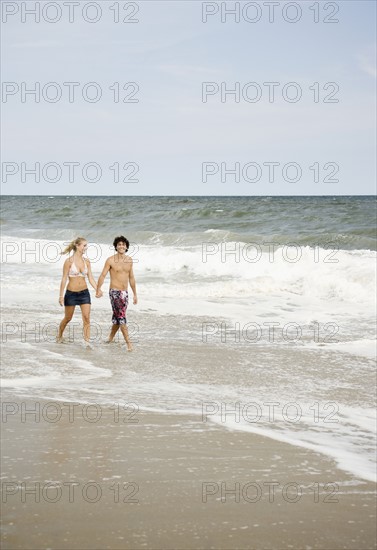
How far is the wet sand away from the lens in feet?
13.6

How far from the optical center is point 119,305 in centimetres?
1084

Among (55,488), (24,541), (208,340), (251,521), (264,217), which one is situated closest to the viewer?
(24,541)

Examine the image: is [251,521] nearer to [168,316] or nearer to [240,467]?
[240,467]

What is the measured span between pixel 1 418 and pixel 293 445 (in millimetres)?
2514

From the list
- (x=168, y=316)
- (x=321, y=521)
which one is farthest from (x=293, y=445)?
(x=168, y=316)

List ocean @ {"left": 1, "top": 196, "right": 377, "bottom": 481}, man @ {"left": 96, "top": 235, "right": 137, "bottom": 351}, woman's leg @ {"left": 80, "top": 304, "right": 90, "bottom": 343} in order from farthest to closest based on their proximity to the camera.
→ man @ {"left": 96, "top": 235, "right": 137, "bottom": 351} < woman's leg @ {"left": 80, "top": 304, "right": 90, "bottom": 343} < ocean @ {"left": 1, "top": 196, "right": 377, "bottom": 481}

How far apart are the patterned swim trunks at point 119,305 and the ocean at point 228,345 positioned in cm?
44

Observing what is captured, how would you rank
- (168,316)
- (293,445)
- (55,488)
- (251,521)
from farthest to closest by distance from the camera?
(168,316), (293,445), (55,488), (251,521)

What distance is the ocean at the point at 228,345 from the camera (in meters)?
7.11

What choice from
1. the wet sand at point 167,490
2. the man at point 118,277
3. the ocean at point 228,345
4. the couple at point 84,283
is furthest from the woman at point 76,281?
the wet sand at point 167,490

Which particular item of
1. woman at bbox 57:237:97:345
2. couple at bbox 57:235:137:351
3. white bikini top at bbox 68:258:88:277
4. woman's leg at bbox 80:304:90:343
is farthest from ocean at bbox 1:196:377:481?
white bikini top at bbox 68:258:88:277

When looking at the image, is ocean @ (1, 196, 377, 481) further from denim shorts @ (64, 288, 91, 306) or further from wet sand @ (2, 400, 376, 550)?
denim shorts @ (64, 288, 91, 306)

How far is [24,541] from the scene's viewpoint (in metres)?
3.95

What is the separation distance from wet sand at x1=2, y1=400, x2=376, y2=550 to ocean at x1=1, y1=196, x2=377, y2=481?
Answer: 46 cm
